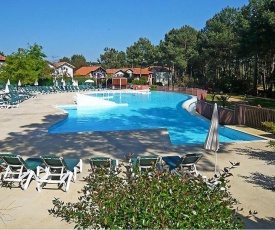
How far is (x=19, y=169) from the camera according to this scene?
6.86 meters

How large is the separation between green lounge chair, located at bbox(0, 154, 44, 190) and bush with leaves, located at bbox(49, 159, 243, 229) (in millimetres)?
3889

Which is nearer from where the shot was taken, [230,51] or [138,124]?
[138,124]

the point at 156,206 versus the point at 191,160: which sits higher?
the point at 156,206

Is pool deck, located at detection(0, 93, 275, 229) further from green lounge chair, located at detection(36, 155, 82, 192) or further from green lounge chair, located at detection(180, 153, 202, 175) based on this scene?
green lounge chair, located at detection(180, 153, 202, 175)

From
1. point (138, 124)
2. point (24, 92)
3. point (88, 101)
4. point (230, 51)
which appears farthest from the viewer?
point (230, 51)

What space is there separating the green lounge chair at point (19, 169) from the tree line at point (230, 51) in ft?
70.3

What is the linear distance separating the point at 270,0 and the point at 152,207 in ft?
Result: 87.5

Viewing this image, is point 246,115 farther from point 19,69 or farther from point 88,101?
point 19,69

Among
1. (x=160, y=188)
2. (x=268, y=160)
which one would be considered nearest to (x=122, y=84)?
(x=268, y=160)

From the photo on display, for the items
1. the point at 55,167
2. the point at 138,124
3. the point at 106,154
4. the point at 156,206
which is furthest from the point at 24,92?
the point at 156,206

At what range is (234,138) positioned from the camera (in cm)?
1320

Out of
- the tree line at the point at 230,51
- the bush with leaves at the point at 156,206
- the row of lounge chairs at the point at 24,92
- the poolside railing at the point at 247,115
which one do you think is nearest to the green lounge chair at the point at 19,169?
the bush with leaves at the point at 156,206

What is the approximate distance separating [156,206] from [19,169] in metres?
5.36

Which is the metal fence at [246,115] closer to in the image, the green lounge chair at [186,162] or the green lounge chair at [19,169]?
the green lounge chair at [186,162]
